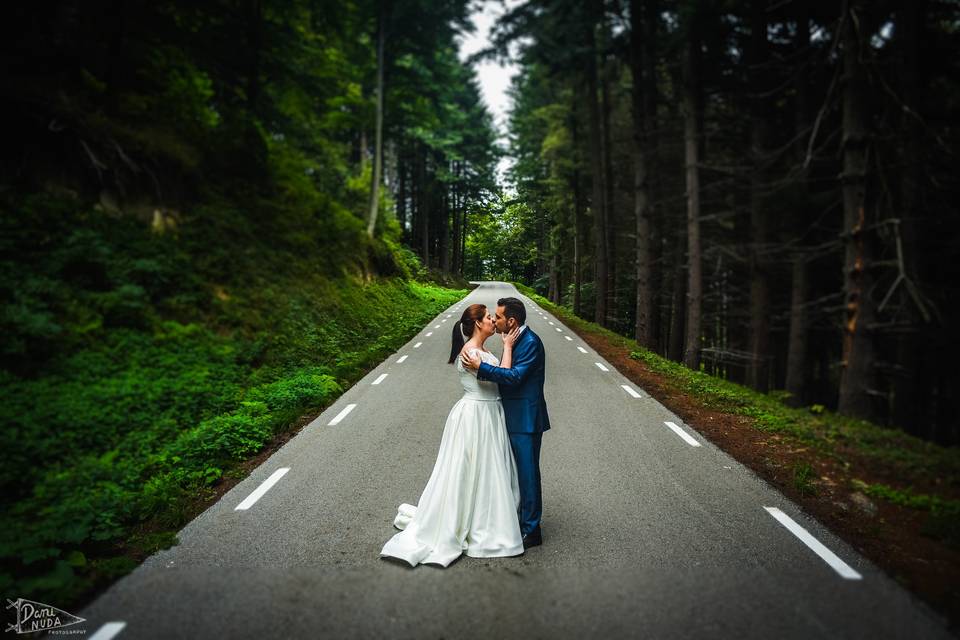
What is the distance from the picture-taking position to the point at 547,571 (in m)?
3.49

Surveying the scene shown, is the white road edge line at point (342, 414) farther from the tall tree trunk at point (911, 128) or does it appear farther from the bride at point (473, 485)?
the tall tree trunk at point (911, 128)

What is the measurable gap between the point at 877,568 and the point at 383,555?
3877mm

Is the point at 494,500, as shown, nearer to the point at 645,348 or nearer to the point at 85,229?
the point at 85,229

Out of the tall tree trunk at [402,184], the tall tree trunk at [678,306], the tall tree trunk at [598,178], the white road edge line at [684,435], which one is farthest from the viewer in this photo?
the tall tree trunk at [402,184]

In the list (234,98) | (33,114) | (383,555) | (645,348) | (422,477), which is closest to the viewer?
(383,555)

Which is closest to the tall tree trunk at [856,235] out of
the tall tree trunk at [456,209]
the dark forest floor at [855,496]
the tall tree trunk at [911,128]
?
the tall tree trunk at [911,128]

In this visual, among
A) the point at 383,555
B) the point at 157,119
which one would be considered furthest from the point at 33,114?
the point at 383,555

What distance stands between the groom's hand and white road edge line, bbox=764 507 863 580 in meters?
3.19

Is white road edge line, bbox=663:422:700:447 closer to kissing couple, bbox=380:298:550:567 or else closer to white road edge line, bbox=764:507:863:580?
white road edge line, bbox=764:507:863:580

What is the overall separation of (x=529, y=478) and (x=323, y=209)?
63.8 feet

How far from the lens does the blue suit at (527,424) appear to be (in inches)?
150

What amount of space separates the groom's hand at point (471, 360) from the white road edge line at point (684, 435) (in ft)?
14.1

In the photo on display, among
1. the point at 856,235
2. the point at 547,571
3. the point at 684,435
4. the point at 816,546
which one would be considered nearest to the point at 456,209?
the point at 856,235

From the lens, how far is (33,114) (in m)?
9.27
